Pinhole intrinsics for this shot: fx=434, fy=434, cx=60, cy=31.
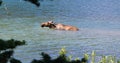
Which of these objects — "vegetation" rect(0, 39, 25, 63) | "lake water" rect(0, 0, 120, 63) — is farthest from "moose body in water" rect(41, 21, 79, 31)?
"vegetation" rect(0, 39, 25, 63)

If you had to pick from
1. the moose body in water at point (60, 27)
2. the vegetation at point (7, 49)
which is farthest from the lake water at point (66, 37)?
the vegetation at point (7, 49)

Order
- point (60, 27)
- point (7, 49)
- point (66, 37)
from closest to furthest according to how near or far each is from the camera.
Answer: point (7, 49) < point (66, 37) < point (60, 27)

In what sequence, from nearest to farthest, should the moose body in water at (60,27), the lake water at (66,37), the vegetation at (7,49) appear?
the vegetation at (7,49)
the lake water at (66,37)
the moose body in water at (60,27)

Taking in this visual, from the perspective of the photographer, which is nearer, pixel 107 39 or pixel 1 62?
pixel 1 62

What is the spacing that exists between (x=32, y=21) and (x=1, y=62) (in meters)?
31.3

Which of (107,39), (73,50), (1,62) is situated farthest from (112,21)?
(1,62)

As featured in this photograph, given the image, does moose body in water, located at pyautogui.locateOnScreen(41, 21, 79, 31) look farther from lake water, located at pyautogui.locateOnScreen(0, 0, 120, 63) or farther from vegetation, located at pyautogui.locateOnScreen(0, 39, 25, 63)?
vegetation, located at pyautogui.locateOnScreen(0, 39, 25, 63)

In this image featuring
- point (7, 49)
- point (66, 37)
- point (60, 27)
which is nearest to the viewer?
point (7, 49)

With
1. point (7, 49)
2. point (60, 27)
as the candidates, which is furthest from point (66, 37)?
point (7, 49)

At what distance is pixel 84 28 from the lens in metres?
29.0

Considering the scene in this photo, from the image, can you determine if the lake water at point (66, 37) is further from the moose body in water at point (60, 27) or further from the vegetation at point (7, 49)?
the vegetation at point (7, 49)

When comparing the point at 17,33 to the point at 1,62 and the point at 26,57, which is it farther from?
the point at 1,62

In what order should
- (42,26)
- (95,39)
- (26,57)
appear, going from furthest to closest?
(42,26), (95,39), (26,57)

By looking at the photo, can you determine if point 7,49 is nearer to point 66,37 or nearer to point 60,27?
point 66,37
